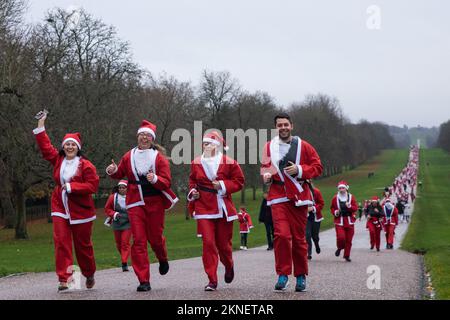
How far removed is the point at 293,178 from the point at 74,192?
2.80m

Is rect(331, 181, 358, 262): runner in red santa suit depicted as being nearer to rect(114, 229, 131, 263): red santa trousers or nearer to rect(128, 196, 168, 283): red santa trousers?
rect(114, 229, 131, 263): red santa trousers

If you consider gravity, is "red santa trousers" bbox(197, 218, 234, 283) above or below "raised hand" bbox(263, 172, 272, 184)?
below

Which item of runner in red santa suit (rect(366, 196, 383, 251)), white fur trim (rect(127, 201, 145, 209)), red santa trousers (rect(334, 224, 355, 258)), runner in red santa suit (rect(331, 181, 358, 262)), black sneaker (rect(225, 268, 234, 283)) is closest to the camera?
white fur trim (rect(127, 201, 145, 209))

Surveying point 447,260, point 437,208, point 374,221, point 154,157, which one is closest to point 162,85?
point 437,208

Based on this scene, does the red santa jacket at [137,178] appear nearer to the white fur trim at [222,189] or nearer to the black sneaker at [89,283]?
the white fur trim at [222,189]

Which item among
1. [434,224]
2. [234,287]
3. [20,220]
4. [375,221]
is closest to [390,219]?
[375,221]

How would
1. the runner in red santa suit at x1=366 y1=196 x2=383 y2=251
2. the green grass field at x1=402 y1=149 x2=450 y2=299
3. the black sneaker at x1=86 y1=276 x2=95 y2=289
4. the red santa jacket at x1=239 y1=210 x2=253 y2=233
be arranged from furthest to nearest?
the red santa jacket at x1=239 y1=210 x2=253 y2=233 → the runner in red santa suit at x1=366 y1=196 x2=383 y2=251 → the green grass field at x1=402 y1=149 x2=450 y2=299 → the black sneaker at x1=86 y1=276 x2=95 y2=289

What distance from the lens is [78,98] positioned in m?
39.9

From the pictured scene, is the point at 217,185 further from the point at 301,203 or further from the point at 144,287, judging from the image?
the point at 144,287

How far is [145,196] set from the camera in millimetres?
10180

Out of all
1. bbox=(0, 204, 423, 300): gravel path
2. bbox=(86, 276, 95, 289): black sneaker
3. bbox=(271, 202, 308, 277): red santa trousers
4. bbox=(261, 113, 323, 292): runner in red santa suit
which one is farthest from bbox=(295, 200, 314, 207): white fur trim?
bbox=(86, 276, 95, 289): black sneaker

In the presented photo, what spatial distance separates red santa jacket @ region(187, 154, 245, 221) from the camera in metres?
10.3

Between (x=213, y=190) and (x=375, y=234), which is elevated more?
(x=213, y=190)

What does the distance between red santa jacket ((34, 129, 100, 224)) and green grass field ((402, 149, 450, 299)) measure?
4708 mm
